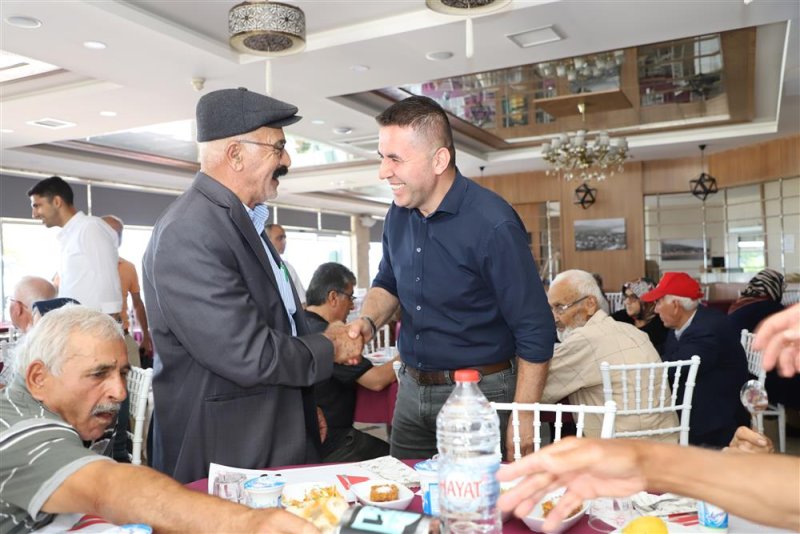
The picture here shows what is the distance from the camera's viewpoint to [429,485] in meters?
1.38

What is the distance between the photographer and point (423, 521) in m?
0.92

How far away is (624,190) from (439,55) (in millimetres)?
7952

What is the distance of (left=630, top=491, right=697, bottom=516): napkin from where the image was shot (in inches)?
54.7

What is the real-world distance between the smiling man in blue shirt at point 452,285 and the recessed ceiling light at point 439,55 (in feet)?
11.3

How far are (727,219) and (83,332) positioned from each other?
40.1 feet

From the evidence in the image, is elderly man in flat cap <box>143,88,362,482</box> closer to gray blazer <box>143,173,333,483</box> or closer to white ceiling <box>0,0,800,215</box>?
gray blazer <box>143,173,333,483</box>

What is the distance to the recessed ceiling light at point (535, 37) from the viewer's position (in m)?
4.96

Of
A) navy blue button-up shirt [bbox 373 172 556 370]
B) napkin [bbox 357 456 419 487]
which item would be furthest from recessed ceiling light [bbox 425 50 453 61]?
napkin [bbox 357 456 419 487]

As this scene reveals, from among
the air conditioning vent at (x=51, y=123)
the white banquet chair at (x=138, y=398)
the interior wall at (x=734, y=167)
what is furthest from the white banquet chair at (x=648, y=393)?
the interior wall at (x=734, y=167)

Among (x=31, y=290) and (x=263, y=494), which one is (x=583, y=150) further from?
(x=263, y=494)

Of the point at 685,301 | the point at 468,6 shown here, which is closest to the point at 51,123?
the point at 468,6

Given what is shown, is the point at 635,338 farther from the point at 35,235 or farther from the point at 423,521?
the point at 35,235

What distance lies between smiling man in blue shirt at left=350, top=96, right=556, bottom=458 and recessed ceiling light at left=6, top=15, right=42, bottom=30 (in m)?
3.61

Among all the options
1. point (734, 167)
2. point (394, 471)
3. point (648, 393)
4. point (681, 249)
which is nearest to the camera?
point (394, 471)
